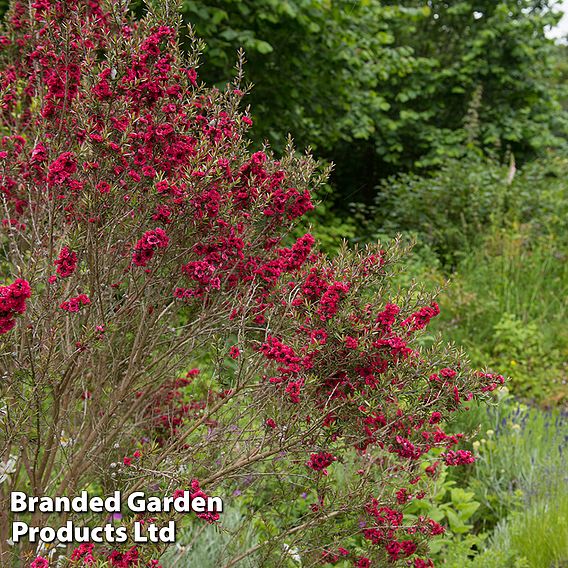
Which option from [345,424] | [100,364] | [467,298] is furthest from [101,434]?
[467,298]

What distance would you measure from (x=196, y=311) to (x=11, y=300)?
115cm

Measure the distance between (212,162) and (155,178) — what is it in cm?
19

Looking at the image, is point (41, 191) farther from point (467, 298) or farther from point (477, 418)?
point (467, 298)

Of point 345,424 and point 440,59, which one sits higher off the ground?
point 440,59

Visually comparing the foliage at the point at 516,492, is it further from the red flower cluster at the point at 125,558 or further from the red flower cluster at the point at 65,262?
the red flower cluster at the point at 65,262

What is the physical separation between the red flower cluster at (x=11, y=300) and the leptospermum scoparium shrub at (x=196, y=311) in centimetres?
29

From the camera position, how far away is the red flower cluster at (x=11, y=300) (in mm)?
1435

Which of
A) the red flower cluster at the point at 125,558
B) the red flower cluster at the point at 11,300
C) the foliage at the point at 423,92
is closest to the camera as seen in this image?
the red flower cluster at the point at 11,300

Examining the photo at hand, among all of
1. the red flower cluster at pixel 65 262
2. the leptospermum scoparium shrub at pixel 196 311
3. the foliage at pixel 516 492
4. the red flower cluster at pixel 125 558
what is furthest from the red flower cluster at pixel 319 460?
A: the foliage at pixel 516 492

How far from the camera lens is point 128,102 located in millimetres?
2041

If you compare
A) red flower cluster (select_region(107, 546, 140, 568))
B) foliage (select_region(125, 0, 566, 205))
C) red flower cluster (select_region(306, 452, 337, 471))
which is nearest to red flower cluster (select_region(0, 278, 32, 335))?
red flower cluster (select_region(107, 546, 140, 568))

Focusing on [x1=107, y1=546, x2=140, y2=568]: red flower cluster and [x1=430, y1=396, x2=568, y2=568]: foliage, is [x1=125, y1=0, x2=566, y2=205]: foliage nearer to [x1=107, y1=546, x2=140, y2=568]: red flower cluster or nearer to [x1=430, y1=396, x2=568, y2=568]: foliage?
[x1=430, y1=396, x2=568, y2=568]: foliage

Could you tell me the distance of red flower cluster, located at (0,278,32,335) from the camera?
143 centimetres

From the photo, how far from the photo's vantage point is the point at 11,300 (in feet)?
4.73
